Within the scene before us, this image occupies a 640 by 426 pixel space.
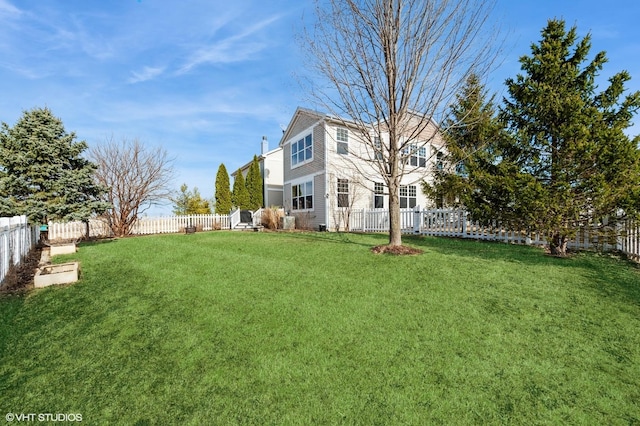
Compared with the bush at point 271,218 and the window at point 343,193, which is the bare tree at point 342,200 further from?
the bush at point 271,218

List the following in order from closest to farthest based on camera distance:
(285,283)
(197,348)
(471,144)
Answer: (197,348)
(285,283)
(471,144)

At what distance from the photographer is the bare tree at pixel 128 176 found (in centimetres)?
1484

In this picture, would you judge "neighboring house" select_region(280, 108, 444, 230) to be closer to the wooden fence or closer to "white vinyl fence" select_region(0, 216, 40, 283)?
the wooden fence

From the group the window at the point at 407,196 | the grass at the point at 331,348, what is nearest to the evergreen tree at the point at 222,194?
the window at the point at 407,196

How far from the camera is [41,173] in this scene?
1003cm

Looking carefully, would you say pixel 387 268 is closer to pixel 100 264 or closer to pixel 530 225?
pixel 530 225

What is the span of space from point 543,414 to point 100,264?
8.19 meters

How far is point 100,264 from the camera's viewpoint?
665 centimetres

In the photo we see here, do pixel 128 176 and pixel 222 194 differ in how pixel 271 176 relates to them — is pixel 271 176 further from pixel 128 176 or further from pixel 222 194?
pixel 128 176

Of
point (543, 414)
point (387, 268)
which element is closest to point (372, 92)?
point (387, 268)

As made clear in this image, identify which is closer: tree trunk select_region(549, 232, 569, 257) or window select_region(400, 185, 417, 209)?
tree trunk select_region(549, 232, 569, 257)

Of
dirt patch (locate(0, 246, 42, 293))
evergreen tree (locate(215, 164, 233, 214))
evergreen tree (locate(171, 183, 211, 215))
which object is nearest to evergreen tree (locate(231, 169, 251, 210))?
evergreen tree (locate(215, 164, 233, 214))

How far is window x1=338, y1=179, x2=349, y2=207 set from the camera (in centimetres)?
1559

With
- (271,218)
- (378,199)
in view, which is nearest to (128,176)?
(271,218)
